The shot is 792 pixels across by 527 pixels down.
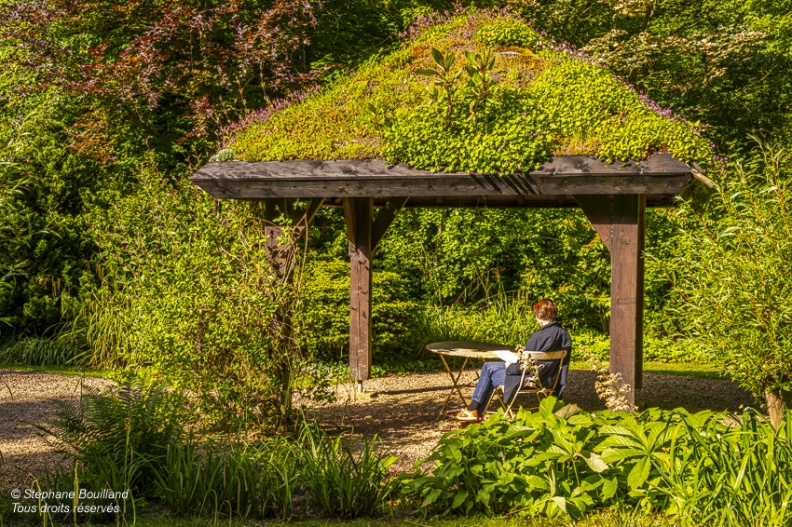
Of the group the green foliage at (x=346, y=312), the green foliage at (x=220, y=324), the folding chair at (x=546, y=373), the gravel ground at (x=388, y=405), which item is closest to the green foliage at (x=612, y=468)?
the gravel ground at (x=388, y=405)

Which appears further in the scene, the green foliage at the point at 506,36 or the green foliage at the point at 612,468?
the green foliage at the point at 506,36

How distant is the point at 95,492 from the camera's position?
479 centimetres

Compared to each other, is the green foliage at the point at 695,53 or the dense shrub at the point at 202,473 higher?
the green foliage at the point at 695,53

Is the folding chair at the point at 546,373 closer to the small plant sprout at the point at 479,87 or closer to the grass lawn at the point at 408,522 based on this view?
the small plant sprout at the point at 479,87

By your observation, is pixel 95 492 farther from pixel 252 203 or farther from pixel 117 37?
pixel 117 37

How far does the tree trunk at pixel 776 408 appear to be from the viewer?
665 centimetres

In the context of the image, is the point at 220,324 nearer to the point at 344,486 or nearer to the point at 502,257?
the point at 344,486

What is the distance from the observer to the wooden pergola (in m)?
6.68

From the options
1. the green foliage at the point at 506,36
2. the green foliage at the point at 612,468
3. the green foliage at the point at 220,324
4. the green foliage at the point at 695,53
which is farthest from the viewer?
the green foliage at the point at 695,53

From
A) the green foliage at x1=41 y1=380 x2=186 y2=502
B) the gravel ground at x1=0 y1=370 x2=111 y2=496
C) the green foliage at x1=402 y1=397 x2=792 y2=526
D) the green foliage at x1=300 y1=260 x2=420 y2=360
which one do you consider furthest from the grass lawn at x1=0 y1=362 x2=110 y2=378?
the green foliage at x1=402 y1=397 x2=792 y2=526

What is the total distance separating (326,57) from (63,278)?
247 inches

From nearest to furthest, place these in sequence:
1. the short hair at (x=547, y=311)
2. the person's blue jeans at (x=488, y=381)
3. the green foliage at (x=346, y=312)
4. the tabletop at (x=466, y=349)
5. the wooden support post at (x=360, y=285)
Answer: the short hair at (x=547, y=311) < the person's blue jeans at (x=488, y=381) < the tabletop at (x=466, y=349) < the wooden support post at (x=360, y=285) < the green foliage at (x=346, y=312)

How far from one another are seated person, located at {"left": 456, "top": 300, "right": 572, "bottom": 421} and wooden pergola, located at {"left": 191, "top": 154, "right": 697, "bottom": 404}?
471mm

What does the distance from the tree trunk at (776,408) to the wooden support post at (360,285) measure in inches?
189
